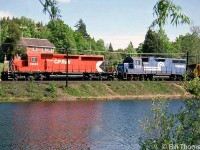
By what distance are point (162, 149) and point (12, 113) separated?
82.3 ft

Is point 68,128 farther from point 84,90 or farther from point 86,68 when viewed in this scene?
point 86,68

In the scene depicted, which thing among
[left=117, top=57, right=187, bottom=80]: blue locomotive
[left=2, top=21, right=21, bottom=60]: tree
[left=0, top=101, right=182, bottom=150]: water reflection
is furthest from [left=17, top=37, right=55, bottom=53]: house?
[left=0, top=101, right=182, bottom=150]: water reflection

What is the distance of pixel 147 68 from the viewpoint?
5781 centimetres

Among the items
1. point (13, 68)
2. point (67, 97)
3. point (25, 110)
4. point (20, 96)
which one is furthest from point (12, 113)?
point (13, 68)

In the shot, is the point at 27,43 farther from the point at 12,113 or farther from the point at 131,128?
the point at 131,128

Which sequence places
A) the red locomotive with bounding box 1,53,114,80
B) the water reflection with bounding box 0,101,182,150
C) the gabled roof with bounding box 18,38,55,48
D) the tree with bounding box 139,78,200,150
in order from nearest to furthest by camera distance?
the tree with bounding box 139,78,200,150 → the water reflection with bounding box 0,101,182,150 → the red locomotive with bounding box 1,53,114,80 → the gabled roof with bounding box 18,38,55,48

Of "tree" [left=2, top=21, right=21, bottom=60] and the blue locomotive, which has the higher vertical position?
"tree" [left=2, top=21, right=21, bottom=60]

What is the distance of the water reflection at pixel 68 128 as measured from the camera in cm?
1933

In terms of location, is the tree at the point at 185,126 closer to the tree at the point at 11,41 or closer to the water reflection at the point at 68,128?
the water reflection at the point at 68,128

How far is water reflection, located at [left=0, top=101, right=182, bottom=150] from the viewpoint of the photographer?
63.4 ft

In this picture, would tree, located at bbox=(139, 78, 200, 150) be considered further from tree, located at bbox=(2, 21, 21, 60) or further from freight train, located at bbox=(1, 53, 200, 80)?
tree, located at bbox=(2, 21, 21, 60)

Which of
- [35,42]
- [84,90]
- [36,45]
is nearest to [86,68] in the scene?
[84,90]

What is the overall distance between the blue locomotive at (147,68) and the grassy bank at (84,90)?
2688 mm

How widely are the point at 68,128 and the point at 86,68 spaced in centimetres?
2957
